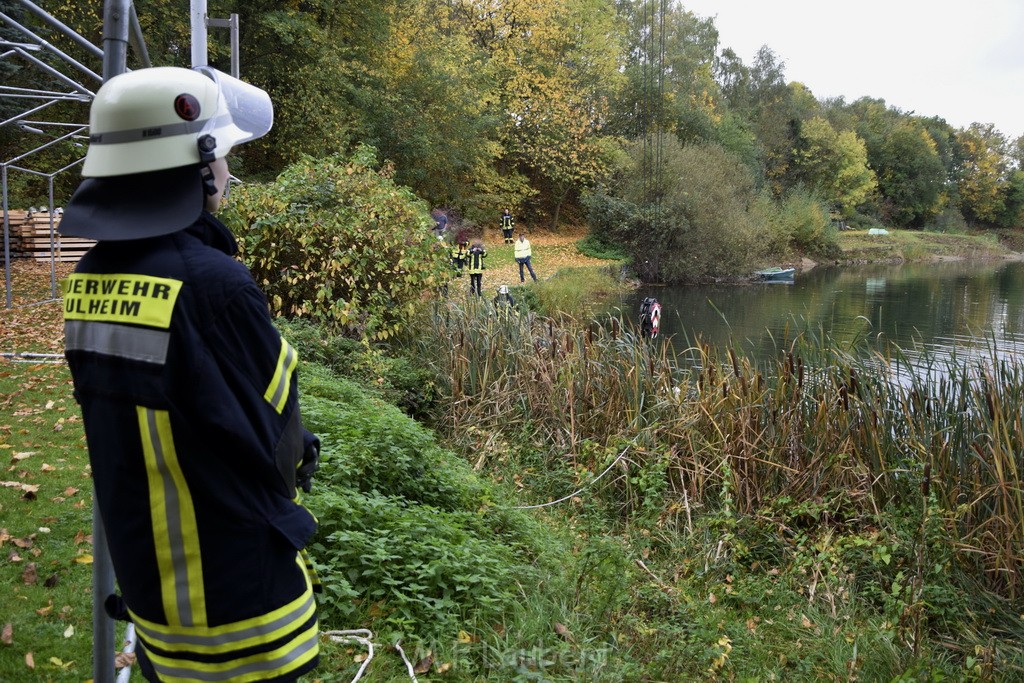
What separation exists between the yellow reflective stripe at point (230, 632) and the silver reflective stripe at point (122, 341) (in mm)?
583

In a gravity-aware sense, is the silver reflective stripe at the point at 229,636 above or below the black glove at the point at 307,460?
below

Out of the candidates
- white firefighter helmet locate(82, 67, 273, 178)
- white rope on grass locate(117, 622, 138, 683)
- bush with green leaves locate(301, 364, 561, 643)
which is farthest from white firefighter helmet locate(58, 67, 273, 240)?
bush with green leaves locate(301, 364, 561, 643)

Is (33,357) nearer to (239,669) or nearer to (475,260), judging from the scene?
(239,669)

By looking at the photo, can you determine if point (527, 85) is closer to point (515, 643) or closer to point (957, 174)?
point (515, 643)

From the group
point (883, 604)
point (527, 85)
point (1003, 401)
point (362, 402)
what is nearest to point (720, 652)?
point (883, 604)

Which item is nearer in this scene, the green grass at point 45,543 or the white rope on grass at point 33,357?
the green grass at point 45,543

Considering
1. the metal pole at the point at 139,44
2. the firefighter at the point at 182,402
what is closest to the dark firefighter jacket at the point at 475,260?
the metal pole at the point at 139,44

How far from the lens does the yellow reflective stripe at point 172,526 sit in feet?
5.81

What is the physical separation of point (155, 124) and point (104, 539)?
1453mm

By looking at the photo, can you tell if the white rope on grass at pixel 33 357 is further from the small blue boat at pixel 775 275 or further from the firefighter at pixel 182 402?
the small blue boat at pixel 775 275

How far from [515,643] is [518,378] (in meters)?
5.14

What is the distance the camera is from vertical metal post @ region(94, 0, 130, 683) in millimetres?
2688

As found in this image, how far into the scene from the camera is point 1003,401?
627 cm

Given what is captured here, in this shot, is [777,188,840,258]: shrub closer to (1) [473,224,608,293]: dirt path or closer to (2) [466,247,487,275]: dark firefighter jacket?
(1) [473,224,608,293]: dirt path
